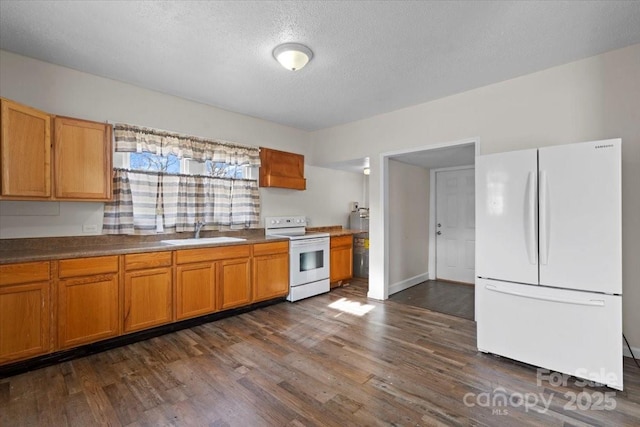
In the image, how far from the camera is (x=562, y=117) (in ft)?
9.13

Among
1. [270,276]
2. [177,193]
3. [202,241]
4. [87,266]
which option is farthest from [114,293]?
[270,276]

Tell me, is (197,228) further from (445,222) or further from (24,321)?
(445,222)

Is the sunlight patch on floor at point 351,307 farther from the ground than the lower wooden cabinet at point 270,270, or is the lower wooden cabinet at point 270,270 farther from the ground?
the lower wooden cabinet at point 270,270

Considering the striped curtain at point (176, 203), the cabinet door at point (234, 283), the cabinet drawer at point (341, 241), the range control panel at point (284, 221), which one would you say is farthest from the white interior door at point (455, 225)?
the cabinet door at point (234, 283)

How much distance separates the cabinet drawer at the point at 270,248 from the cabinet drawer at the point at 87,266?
153 cm

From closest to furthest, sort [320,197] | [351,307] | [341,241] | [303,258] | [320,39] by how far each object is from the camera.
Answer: [320,39] → [351,307] → [303,258] → [341,241] → [320,197]

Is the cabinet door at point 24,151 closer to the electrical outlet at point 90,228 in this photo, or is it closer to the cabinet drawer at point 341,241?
the electrical outlet at point 90,228

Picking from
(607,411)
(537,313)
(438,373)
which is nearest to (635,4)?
(537,313)

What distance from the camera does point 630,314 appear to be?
251 centimetres

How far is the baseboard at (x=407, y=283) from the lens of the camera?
455 centimetres

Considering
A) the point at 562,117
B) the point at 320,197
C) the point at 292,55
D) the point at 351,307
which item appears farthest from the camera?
the point at 320,197

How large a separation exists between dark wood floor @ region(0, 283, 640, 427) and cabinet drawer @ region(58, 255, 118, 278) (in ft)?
2.48

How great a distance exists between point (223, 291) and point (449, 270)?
401 cm

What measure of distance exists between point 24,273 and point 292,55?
2822mm
